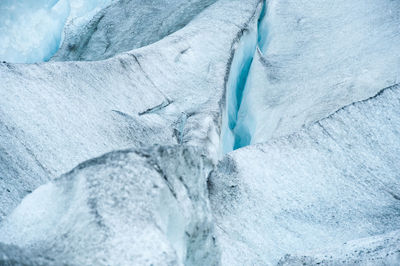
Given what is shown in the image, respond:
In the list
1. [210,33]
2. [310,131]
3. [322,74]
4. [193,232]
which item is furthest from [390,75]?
[193,232]

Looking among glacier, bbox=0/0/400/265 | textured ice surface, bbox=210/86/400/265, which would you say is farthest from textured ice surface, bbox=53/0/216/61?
textured ice surface, bbox=210/86/400/265

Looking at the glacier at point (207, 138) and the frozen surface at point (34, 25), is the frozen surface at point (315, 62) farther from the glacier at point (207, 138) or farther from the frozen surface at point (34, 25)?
the frozen surface at point (34, 25)

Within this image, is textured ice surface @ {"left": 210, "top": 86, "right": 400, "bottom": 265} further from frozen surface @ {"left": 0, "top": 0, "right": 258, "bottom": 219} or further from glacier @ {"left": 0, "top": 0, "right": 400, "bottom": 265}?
frozen surface @ {"left": 0, "top": 0, "right": 258, "bottom": 219}

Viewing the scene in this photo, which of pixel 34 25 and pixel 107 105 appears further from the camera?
pixel 34 25

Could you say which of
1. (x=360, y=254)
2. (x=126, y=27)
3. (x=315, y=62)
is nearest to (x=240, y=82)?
(x=315, y=62)

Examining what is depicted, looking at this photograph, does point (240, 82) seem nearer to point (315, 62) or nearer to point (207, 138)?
point (315, 62)
